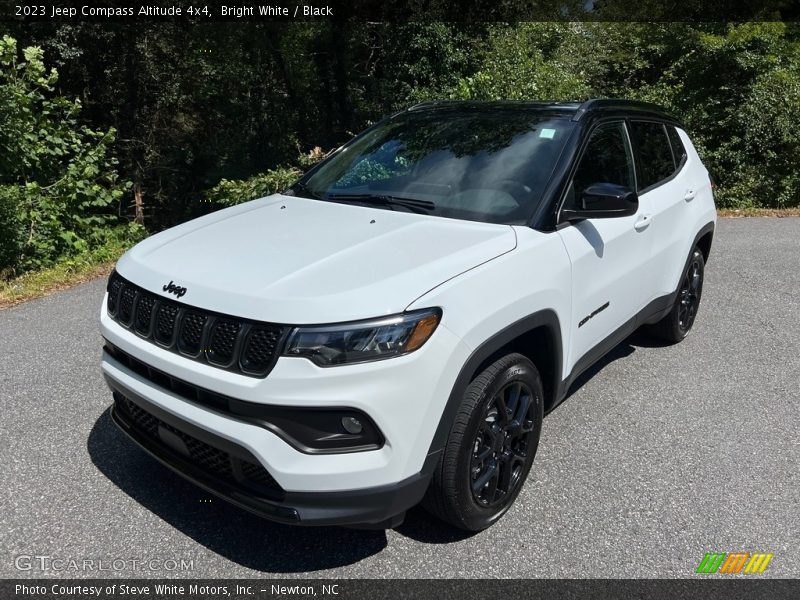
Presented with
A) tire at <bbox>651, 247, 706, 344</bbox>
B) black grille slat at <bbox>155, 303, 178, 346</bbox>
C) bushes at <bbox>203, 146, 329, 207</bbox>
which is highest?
black grille slat at <bbox>155, 303, 178, 346</bbox>

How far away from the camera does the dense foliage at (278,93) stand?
28.5 feet

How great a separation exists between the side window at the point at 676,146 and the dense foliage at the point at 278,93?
578 cm

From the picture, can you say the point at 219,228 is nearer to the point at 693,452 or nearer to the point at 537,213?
the point at 537,213

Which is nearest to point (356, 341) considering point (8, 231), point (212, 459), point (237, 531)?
point (212, 459)

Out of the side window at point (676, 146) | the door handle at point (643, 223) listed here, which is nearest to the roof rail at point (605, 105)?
the side window at point (676, 146)

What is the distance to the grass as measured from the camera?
647 centimetres

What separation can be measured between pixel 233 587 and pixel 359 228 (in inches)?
63.1

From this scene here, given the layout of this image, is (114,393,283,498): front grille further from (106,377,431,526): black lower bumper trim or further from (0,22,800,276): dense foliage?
(0,22,800,276): dense foliage

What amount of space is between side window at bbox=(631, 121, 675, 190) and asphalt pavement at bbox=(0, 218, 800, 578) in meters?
1.35

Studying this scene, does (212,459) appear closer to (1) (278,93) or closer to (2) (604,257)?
(2) (604,257)

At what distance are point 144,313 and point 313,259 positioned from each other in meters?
0.76

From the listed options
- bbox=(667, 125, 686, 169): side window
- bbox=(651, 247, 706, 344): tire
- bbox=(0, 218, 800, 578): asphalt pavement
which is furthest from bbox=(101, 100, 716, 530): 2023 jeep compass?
bbox=(651, 247, 706, 344): tire

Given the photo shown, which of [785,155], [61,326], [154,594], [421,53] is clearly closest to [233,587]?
[154,594]

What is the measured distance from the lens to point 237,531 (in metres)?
2.90
